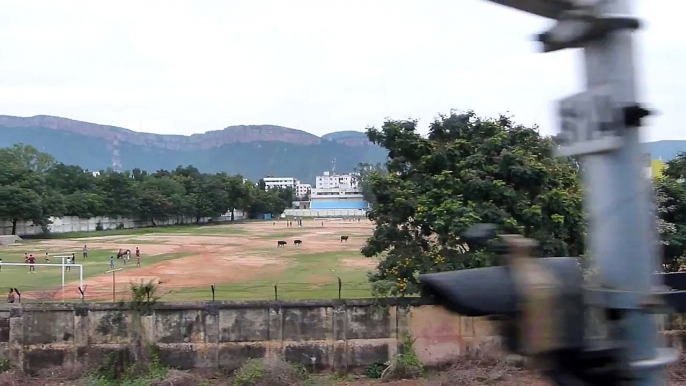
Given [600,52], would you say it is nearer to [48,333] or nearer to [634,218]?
[634,218]

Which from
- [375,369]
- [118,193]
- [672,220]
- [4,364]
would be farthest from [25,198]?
[672,220]

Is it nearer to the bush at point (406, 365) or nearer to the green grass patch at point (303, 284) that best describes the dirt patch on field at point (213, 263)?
the green grass patch at point (303, 284)

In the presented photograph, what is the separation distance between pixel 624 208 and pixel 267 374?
11.0 metres

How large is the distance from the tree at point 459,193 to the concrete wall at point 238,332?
968 mm

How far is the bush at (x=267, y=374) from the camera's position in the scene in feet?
38.1

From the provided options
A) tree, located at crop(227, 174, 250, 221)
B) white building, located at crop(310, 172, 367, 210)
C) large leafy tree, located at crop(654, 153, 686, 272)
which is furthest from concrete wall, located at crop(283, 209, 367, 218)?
large leafy tree, located at crop(654, 153, 686, 272)

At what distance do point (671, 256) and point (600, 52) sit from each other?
12985 mm

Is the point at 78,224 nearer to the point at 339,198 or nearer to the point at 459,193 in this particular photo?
the point at 459,193

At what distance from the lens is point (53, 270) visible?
27172 millimetres

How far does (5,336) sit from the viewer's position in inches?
492

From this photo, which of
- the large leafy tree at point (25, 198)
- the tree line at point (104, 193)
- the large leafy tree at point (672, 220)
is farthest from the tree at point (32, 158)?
the large leafy tree at point (672, 220)

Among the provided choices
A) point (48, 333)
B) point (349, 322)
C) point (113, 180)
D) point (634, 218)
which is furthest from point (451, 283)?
point (113, 180)

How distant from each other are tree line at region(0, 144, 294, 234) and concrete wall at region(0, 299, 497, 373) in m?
40.3

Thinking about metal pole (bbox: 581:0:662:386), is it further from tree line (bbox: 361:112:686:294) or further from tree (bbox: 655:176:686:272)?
tree (bbox: 655:176:686:272)
